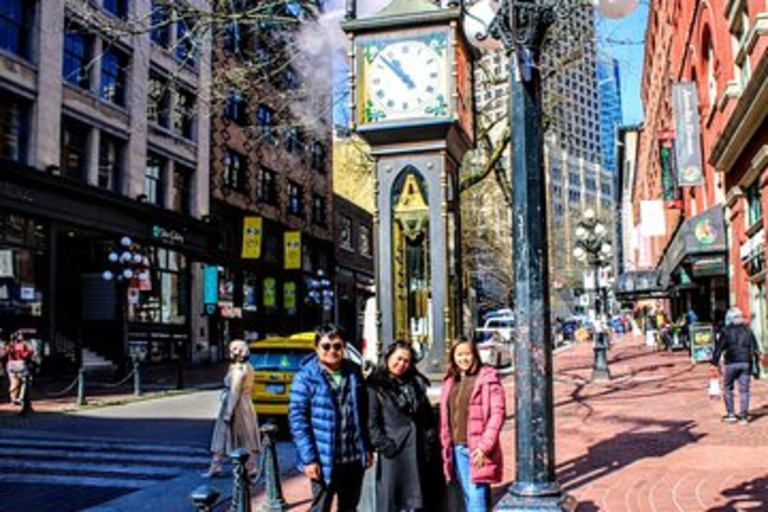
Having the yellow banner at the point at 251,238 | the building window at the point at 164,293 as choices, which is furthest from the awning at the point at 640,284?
the building window at the point at 164,293

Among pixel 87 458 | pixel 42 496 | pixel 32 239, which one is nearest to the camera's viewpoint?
pixel 42 496

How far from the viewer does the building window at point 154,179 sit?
3180 centimetres

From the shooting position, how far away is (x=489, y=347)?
2805cm

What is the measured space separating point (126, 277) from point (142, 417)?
32.4 ft

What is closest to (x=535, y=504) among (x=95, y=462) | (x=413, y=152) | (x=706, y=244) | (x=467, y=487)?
(x=467, y=487)

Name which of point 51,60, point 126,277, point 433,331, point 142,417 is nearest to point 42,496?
point 433,331

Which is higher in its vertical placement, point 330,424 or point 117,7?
point 117,7

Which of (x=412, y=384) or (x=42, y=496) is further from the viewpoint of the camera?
(x=42, y=496)

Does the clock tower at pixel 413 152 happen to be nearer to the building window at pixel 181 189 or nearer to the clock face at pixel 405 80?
the clock face at pixel 405 80

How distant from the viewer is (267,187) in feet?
138

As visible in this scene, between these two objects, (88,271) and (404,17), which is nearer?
(404,17)

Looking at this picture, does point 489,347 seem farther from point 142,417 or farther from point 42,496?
point 42,496

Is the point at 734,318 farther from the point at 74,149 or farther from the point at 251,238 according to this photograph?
the point at 251,238

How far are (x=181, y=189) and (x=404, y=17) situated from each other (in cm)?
2828
